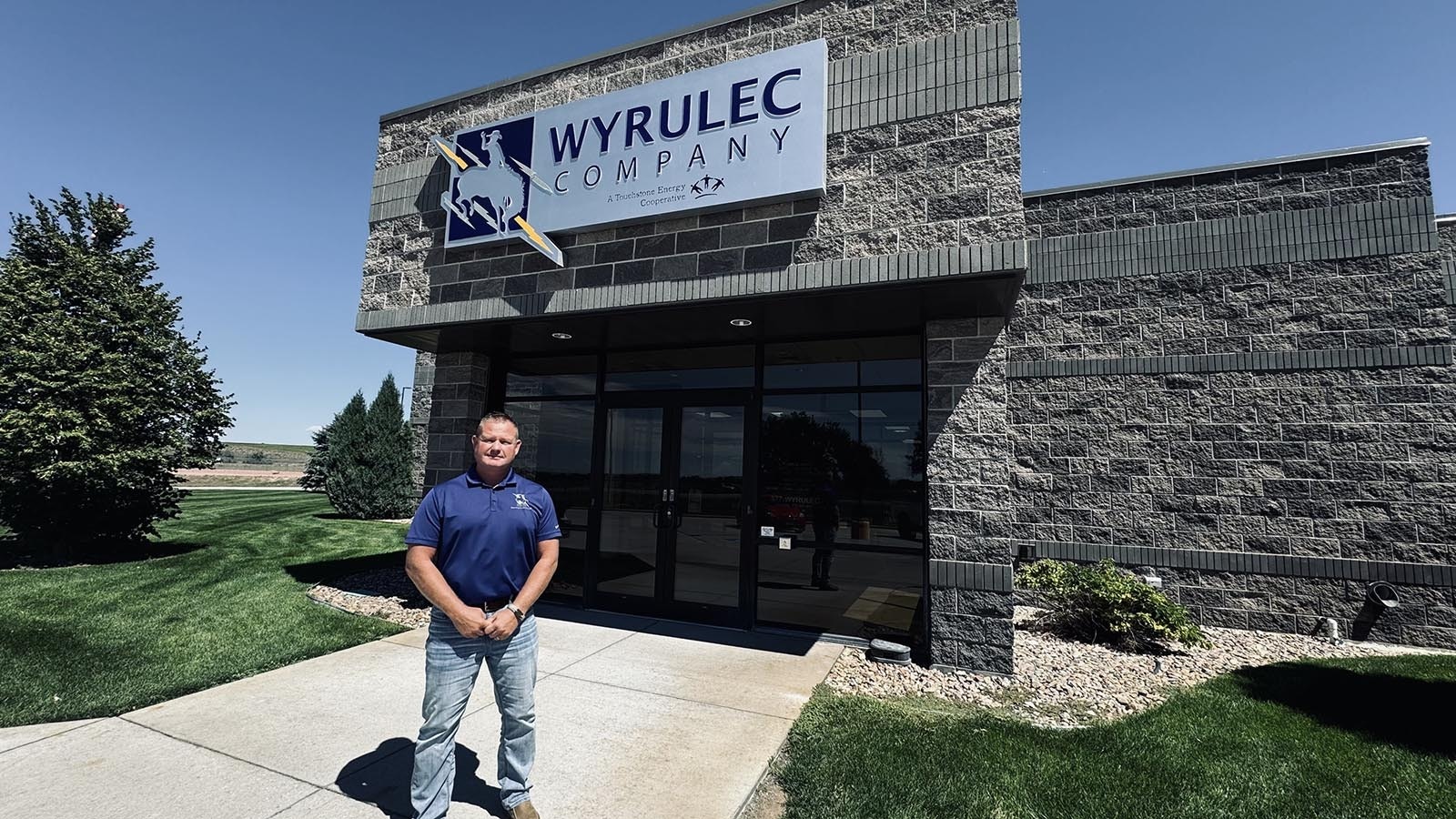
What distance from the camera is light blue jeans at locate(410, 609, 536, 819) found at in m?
2.97

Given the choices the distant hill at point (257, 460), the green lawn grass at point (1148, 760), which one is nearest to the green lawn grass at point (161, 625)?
the green lawn grass at point (1148, 760)

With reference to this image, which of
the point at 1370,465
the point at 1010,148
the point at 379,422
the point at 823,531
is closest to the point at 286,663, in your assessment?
the point at 823,531

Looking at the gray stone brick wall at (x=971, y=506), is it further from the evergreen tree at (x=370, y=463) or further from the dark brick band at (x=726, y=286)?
the evergreen tree at (x=370, y=463)

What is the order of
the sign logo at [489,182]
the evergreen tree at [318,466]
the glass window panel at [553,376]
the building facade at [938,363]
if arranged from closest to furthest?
the building facade at [938,363] → the sign logo at [489,182] → the glass window panel at [553,376] → the evergreen tree at [318,466]

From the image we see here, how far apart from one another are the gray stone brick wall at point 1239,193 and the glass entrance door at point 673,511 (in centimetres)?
575

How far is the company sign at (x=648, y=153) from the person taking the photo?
608cm

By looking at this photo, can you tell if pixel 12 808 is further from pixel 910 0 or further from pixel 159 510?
pixel 159 510

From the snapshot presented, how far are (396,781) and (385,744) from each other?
548 mm

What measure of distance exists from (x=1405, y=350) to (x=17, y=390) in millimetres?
18700

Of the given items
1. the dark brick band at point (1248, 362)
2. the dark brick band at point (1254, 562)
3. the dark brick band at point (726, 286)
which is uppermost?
the dark brick band at point (726, 286)

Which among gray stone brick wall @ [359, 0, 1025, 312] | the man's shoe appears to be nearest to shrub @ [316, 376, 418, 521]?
gray stone brick wall @ [359, 0, 1025, 312]

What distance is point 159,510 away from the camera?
37.1 feet

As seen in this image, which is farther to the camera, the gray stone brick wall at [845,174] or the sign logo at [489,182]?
the sign logo at [489,182]

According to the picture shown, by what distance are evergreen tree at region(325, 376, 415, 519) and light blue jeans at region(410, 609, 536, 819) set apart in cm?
1840
